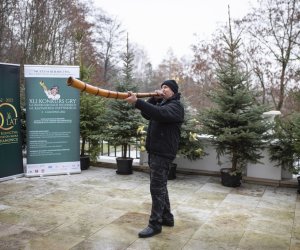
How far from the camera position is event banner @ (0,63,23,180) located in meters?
6.08

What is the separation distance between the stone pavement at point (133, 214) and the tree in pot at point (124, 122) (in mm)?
496

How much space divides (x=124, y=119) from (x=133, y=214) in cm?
285

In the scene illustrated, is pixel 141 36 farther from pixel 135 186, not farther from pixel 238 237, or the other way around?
pixel 238 237

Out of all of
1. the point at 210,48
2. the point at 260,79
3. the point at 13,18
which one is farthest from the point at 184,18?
the point at 13,18

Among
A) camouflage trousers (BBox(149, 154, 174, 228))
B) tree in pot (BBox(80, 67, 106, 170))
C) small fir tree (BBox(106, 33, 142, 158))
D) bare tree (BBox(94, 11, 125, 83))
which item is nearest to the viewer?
camouflage trousers (BBox(149, 154, 174, 228))

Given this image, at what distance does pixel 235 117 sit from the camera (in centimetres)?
585

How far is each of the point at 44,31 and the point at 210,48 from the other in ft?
25.6

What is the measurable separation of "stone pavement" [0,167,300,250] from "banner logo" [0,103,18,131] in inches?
41.2

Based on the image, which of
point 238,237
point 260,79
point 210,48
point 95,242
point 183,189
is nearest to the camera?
point 95,242

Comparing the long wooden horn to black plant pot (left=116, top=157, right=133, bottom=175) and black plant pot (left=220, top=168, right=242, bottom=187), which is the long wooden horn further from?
black plant pot (left=116, top=157, right=133, bottom=175)

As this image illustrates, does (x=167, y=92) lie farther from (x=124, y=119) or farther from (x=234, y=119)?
(x=124, y=119)

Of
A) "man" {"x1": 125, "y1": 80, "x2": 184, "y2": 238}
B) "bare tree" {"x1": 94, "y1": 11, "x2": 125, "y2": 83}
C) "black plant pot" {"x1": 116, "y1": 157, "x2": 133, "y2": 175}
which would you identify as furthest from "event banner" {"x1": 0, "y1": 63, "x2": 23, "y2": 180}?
"bare tree" {"x1": 94, "y1": 11, "x2": 125, "y2": 83}

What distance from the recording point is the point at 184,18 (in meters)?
18.7

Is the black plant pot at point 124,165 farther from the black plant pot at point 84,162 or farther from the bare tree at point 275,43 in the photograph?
the bare tree at point 275,43
